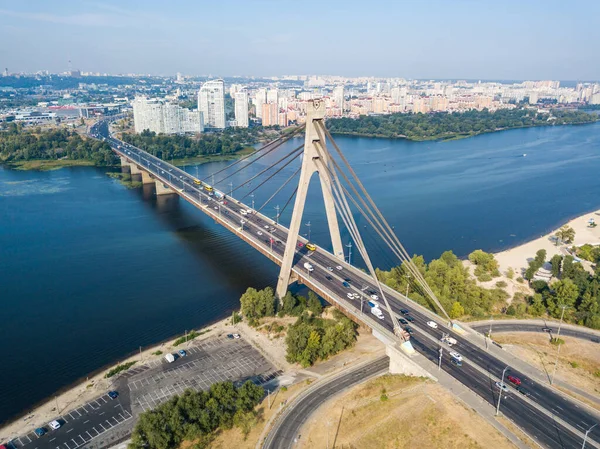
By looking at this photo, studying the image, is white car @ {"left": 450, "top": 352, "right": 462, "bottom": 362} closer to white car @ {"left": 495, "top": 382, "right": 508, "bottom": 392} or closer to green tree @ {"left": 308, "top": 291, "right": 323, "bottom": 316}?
white car @ {"left": 495, "top": 382, "right": 508, "bottom": 392}

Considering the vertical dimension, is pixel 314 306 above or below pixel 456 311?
below

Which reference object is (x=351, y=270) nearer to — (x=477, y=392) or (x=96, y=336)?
(x=477, y=392)

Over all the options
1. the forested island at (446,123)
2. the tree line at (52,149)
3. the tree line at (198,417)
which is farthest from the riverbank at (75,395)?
the forested island at (446,123)

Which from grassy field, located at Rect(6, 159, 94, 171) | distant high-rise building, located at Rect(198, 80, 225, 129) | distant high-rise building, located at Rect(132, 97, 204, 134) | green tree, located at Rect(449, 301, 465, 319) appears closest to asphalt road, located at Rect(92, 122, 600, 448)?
green tree, located at Rect(449, 301, 465, 319)

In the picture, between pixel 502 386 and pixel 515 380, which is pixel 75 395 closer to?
pixel 502 386

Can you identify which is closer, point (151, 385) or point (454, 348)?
point (454, 348)

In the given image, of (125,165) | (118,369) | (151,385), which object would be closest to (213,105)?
(125,165)

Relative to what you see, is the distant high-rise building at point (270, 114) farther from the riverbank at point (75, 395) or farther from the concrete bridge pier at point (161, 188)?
the riverbank at point (75, 395)

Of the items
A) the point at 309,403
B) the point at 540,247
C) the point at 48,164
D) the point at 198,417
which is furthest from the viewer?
the point at 48,164
